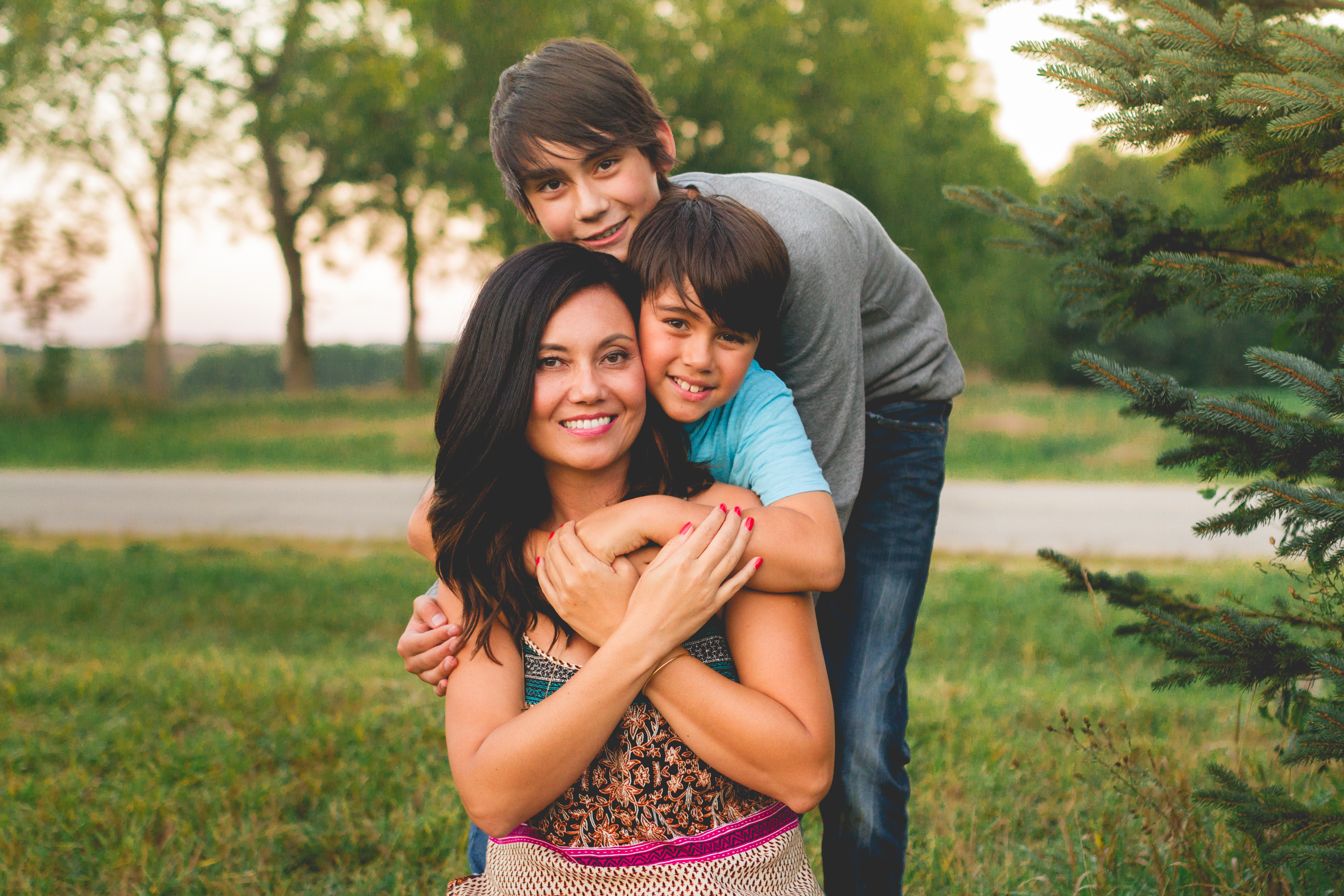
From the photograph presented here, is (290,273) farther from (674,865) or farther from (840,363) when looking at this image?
(674,865)

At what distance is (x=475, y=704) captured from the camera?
196 cm

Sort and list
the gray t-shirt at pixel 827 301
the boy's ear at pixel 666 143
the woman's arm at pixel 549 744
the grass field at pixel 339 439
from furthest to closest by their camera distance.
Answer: the grass field at pixel 339 439 < the boy's ear at pixel 666 143 < the gray t-shirt at pixel 827 301 < the woman's arm at pixel 549 744

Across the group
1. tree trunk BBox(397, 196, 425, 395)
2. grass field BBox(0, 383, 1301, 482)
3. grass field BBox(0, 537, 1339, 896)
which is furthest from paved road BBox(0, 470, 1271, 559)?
tree trunk BBox(397, 196, 425, 395)

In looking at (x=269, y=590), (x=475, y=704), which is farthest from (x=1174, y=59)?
(x=269, y=590)

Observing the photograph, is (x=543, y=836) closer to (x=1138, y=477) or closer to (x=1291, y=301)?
(x=1291, y=301)

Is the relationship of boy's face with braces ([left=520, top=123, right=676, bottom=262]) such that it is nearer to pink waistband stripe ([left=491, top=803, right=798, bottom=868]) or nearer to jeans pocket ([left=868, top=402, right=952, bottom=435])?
jeans pocket ([left=868, top=402, right=952, bottom=435])

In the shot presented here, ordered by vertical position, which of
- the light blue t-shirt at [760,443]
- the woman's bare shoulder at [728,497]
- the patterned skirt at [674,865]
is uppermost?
the light blue t-shirt at [760,443]

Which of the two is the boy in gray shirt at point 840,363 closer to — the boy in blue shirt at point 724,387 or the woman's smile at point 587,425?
the boy in blue shirt at point 724,387

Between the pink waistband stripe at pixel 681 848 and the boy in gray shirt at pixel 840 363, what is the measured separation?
18.1 inches

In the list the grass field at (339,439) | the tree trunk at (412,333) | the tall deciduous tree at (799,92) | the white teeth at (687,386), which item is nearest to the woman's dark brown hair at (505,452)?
the white teeth at (687,386)

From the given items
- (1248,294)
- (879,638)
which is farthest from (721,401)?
(1248,294)

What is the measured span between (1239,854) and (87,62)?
17.1m

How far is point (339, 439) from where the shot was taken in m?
15.5

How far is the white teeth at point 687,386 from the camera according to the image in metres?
2.18
